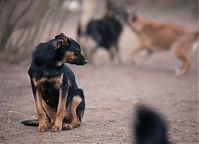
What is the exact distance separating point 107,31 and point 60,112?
28.7 ft

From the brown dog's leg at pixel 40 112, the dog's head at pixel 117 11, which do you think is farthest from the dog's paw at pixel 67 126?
the dog's head at pixel 117 11

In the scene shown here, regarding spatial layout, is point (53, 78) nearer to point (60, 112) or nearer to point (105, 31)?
point (60, 112)

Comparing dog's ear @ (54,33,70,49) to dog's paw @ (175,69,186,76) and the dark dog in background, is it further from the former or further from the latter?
the dark dog in background

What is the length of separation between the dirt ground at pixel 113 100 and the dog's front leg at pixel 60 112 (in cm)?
9

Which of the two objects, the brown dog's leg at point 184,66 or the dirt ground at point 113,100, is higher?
the brown dog's leg at point 184,66

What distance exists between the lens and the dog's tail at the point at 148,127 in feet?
13.9

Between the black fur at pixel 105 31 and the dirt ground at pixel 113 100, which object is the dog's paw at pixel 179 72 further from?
the black fur at pixel 105 31

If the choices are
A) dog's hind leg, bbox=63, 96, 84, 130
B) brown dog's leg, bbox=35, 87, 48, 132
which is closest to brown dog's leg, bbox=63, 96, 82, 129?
dog's hind leg, bbox=63, 96, 84, 130

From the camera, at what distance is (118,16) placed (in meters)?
16.2

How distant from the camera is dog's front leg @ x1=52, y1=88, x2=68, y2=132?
728cm

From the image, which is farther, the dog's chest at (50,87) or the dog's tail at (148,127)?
the dog's chest at (50,87)

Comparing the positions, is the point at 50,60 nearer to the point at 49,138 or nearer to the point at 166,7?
the point at 49,138

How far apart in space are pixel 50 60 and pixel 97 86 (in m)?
4.79

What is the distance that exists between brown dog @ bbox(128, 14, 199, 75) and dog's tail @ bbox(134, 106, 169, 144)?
33.2 feet
